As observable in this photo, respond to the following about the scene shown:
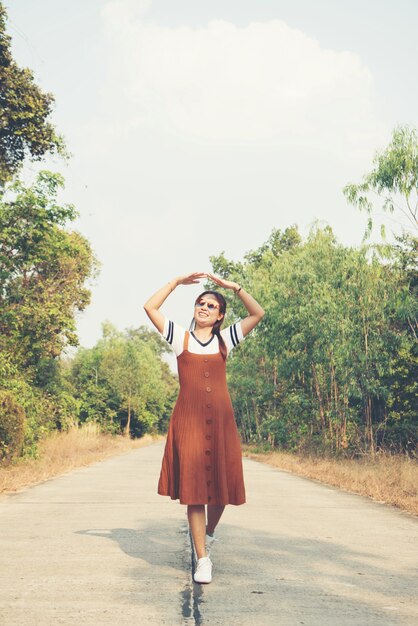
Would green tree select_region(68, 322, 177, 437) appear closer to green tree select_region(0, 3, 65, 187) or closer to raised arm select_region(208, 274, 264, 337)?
green tree select_region(0, 3, 65, 187)

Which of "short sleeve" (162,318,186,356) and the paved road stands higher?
"short sleeve" (162,318,186,356)

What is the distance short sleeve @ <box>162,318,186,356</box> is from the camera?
5215 mm

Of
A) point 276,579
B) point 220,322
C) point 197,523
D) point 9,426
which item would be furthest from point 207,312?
point 9,426

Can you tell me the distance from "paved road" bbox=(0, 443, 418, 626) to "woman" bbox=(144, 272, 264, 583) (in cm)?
58

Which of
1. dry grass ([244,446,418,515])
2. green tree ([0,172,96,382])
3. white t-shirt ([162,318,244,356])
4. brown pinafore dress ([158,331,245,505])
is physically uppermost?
green tree ([0,172,96,382])

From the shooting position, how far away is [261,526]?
8062mm

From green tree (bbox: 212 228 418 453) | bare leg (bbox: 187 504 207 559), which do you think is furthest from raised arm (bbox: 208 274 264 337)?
green tree (bbox: 212 228 418 453)

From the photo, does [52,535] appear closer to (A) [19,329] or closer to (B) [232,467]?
(B) [232,467]

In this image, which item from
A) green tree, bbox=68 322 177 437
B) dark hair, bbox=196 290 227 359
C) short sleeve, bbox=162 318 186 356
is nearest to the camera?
short sleeve, bbox=162 318 186 356

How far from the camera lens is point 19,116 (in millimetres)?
15617

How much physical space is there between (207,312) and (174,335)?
32cm

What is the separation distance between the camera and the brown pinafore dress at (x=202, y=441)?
5047mm

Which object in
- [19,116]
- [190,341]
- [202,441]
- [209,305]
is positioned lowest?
[202,441]

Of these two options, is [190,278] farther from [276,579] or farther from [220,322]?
[276,579]
